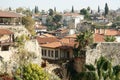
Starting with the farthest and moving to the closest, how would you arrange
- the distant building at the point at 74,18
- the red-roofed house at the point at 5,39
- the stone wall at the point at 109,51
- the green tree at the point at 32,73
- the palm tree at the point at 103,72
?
the distant building at the point at 74,18
the stone wall at the point at 109,51
the red-roofed house at the point at 5,39
the palm tree at the point at 103,72
the green tree at the point at 32,73

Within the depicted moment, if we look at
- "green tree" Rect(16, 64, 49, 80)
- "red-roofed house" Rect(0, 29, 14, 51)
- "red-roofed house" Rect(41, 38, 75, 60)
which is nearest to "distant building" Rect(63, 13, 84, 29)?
"red-roofed house" Rect(41, 38, 75, 60)

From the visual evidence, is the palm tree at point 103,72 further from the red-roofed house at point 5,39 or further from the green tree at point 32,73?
the red-roofed house at point 5,39

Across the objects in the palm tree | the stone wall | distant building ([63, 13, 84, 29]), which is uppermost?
distant building ([63, 13, 84, 29])

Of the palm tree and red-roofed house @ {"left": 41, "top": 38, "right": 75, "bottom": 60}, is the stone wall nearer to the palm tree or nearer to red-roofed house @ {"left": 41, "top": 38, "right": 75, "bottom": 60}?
red-roofed house @ {"left": 41, "top": 38, "right": 75, "bottom": 60}

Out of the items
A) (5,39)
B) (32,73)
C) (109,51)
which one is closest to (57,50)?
(109,51)

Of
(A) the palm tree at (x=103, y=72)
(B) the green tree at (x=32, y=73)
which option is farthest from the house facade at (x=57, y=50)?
(B) the green tree at (x=32, y=73)

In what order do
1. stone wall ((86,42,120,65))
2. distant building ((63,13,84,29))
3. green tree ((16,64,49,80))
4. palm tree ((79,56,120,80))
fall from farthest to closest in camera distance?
distant building ((63,13,84,29))
stone wall ((86,42,120,65))
palm tree ((79,56,120,80))
green tree ((16,64,49,80))

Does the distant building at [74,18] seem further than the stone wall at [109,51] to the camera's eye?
Yes

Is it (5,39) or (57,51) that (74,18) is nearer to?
(57,51)

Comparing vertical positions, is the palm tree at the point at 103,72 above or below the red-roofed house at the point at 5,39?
below

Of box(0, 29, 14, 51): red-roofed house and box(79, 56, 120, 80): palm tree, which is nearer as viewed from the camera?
box(79, 56, 120, 80): palm tree

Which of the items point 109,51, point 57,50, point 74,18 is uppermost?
point 74,18

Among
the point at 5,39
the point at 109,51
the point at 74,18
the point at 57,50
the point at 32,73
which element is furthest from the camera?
the point at 74,18

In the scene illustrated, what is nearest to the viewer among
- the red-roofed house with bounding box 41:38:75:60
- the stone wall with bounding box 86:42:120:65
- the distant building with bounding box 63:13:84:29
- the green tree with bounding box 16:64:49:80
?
the green tree with bounding box 16:64:49:80
